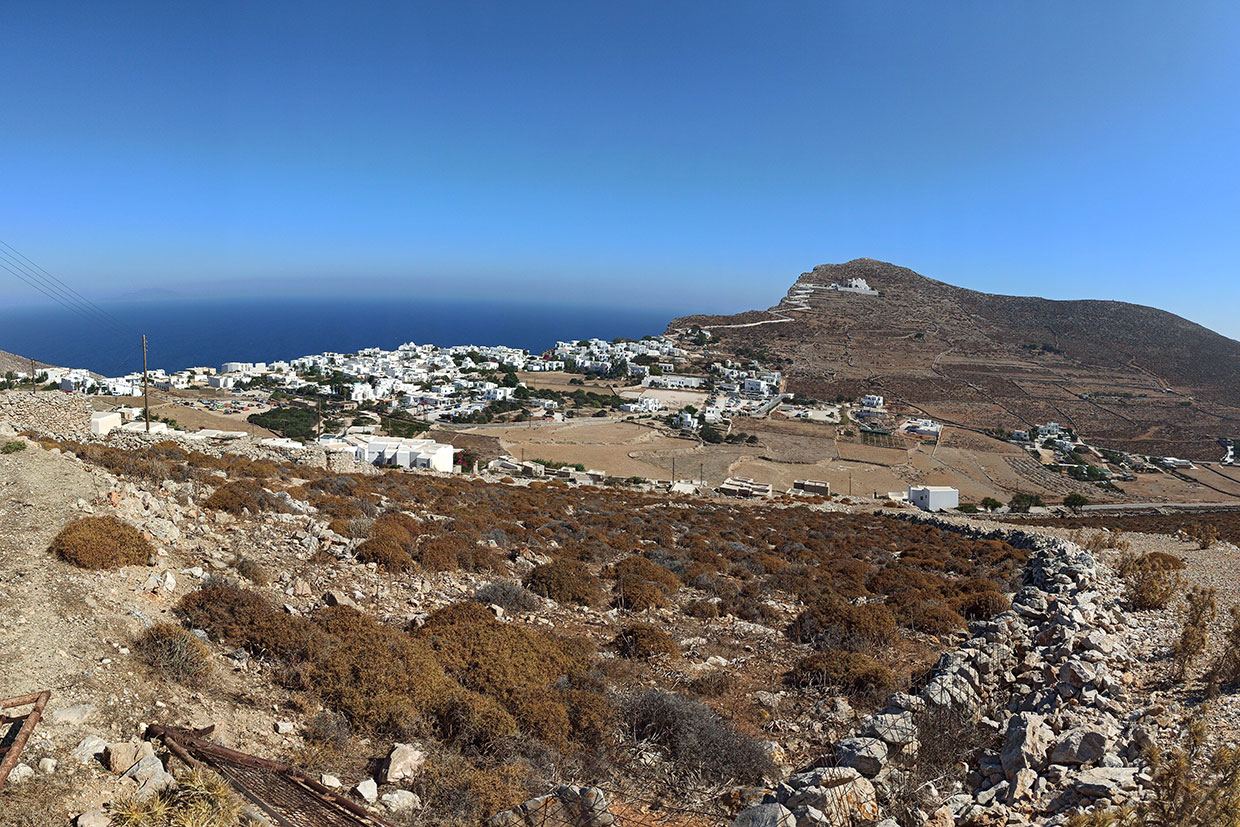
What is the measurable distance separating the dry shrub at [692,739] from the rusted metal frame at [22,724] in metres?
3.87

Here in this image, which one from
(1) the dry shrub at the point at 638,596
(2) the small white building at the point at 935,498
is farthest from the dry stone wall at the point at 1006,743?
(2) the small white building at the point at 935,498

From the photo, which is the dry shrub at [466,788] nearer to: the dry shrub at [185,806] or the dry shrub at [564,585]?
the dry shrub at [185,806]

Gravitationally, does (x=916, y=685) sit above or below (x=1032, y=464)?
above

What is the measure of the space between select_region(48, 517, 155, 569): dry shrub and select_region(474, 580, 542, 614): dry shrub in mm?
3589

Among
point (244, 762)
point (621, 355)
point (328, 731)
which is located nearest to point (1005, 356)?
point (621, 355)

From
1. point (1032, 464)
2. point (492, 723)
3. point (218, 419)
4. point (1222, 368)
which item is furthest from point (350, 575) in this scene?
point (1222, 368)

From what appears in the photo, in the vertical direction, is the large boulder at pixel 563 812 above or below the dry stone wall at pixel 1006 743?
below

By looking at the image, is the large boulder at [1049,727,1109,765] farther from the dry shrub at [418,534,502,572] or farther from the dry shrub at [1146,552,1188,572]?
the dry shrub at [1146,552,1188,572]

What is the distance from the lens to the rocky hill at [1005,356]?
6562 cm

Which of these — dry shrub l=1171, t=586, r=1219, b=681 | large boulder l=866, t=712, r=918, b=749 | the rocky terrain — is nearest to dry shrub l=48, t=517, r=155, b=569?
the rocky terrain

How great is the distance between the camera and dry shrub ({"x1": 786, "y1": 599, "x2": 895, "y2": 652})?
7340 mm

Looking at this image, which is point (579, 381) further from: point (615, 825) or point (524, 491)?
point (615, 825)

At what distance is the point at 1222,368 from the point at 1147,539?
10169 centimetres

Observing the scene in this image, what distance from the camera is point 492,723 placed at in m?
4.59
